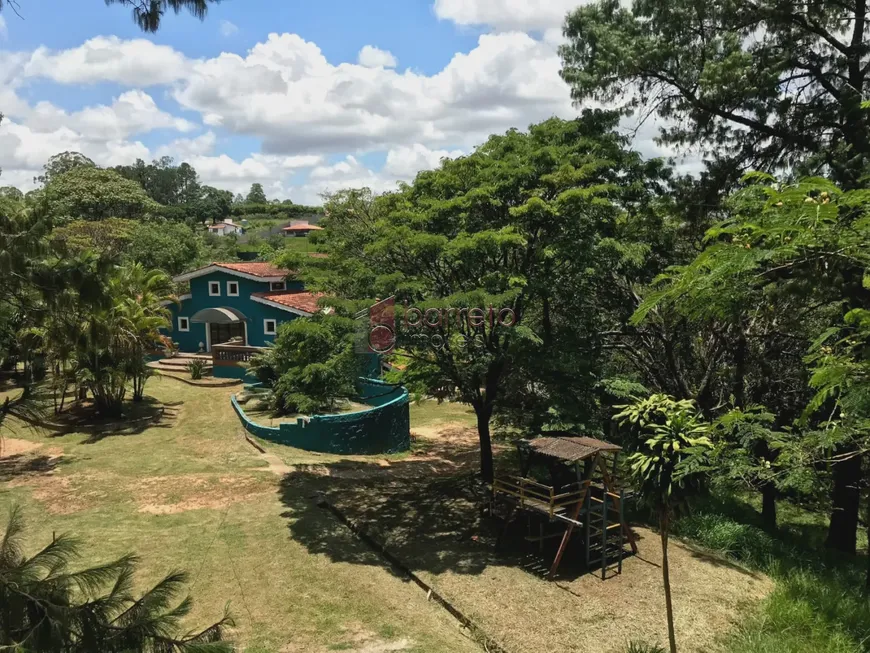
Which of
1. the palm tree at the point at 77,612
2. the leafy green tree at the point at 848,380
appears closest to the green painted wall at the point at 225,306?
the leafy green tree at the point at 848,380

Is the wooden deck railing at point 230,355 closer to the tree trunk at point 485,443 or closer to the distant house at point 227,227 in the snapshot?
the tree trunk at point 485,443

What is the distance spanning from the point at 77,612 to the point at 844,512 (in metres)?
14.8

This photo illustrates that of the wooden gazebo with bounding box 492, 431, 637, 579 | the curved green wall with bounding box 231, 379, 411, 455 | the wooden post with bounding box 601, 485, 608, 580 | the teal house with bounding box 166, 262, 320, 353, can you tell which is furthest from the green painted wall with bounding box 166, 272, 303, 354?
the wooden post with bounding box 601, 485, 608, 580

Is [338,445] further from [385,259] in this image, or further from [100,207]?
[100,207]

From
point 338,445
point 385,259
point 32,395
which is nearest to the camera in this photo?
point 32,395

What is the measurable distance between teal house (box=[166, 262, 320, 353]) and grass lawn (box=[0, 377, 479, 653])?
902 cm

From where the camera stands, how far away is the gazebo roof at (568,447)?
10390 millimetres

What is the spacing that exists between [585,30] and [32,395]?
1359 cm

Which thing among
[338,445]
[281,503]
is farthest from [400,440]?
[281,503]

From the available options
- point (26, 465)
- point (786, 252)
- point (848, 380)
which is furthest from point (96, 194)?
point (848, 380)

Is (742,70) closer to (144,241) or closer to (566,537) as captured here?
(566,537)

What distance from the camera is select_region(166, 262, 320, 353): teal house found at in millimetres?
28094

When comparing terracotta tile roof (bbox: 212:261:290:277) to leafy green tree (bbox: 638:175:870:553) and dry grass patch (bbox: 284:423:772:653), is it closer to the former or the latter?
dry grass patch (bbox: 284:423:772:653)

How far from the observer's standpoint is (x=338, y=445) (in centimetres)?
1892
